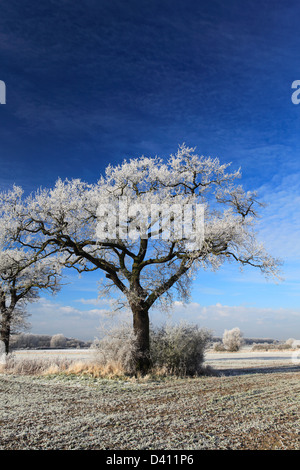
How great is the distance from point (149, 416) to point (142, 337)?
28.1 feet

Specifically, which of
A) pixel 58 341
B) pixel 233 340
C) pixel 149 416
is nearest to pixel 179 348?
pixel 149 416

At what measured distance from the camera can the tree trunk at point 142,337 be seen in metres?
15.3

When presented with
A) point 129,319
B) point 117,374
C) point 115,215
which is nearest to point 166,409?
point 117,374

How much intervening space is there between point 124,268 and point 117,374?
5.06 metres

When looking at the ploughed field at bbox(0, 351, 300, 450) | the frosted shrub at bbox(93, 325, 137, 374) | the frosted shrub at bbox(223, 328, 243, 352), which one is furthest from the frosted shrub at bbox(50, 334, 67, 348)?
the ploughed field at bbox(0, 351, 300, 450)

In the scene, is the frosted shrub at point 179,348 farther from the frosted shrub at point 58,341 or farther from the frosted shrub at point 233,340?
the frosted shrub at point 58,341

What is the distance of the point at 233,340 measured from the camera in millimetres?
47094

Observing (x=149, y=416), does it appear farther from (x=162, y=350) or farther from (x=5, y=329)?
(x=5, y=329)

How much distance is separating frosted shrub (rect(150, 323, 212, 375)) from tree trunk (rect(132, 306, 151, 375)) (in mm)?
652

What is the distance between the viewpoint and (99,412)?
764cm

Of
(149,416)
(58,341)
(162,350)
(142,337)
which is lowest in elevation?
(58,341)

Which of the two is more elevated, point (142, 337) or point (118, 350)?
point (142, 337)

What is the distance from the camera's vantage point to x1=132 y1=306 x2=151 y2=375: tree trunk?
50.2 ft
